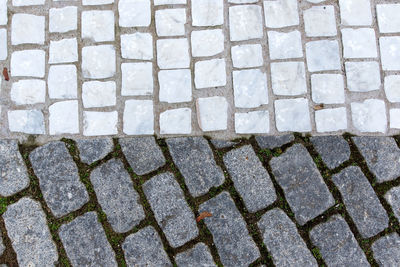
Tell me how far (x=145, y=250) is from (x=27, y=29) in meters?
1.93

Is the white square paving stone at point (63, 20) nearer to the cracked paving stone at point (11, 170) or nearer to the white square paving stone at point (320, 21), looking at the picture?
the cracked paving stone at point (11, 170)

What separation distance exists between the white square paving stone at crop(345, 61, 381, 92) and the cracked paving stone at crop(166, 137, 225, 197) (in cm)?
121

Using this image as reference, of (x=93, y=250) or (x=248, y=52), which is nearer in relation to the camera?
(x=93, y=250)

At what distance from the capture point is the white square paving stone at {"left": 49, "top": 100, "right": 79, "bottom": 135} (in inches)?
110

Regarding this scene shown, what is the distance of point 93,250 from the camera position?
2.63 metres

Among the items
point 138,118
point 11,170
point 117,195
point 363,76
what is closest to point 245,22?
point 363,76

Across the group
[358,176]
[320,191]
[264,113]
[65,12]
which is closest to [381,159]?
[358,176]

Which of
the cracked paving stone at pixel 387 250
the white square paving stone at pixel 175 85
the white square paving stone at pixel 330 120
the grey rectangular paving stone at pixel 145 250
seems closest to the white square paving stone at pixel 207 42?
the white square paving stone at pixel 175 85

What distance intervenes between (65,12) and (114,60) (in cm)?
55

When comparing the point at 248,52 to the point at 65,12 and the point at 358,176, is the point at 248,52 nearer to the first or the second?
the point at 358,176

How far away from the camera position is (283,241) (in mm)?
2629

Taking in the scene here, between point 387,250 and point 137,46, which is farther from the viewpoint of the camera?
point 137,46

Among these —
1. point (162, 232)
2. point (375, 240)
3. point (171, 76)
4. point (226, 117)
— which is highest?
point (171, 76)

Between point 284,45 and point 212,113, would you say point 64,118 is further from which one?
point 284,45
